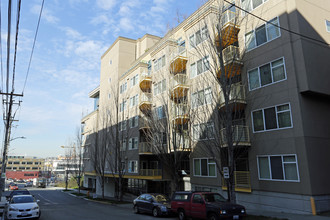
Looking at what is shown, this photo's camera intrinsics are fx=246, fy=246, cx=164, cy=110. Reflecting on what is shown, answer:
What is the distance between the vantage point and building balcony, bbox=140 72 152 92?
28.8 m

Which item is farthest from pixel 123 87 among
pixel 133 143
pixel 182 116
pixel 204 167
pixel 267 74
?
pixel 267 74

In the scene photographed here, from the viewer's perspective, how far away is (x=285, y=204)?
14328 millimetres

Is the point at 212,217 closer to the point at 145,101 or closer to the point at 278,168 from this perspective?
the point at 278,168

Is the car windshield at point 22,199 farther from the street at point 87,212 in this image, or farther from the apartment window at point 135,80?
the apartment window at point 135,80

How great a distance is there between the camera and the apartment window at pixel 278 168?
46.7 ft

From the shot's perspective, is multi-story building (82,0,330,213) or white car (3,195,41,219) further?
multi-story building (82,0,330,213)

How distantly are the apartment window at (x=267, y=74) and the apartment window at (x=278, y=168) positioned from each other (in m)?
4.88

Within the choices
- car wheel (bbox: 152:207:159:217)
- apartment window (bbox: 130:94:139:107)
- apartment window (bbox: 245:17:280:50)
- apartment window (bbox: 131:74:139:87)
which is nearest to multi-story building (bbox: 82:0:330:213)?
apartment window (bbox: 245:17:280:50)

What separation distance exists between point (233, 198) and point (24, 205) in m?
11.5

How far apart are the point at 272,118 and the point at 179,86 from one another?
353 inches

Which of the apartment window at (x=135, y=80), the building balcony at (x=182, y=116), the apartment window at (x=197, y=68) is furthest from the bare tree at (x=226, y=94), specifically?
the apartment window at (x=135, y=80)

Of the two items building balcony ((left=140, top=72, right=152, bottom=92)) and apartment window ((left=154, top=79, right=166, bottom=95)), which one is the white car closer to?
apartment window ((left=154, top=79, right=166, bottom=95))

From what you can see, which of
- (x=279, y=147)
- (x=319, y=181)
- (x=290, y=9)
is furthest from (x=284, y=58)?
(x=319, y=181)

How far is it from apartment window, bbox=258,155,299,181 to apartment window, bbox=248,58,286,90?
16.0 feet
